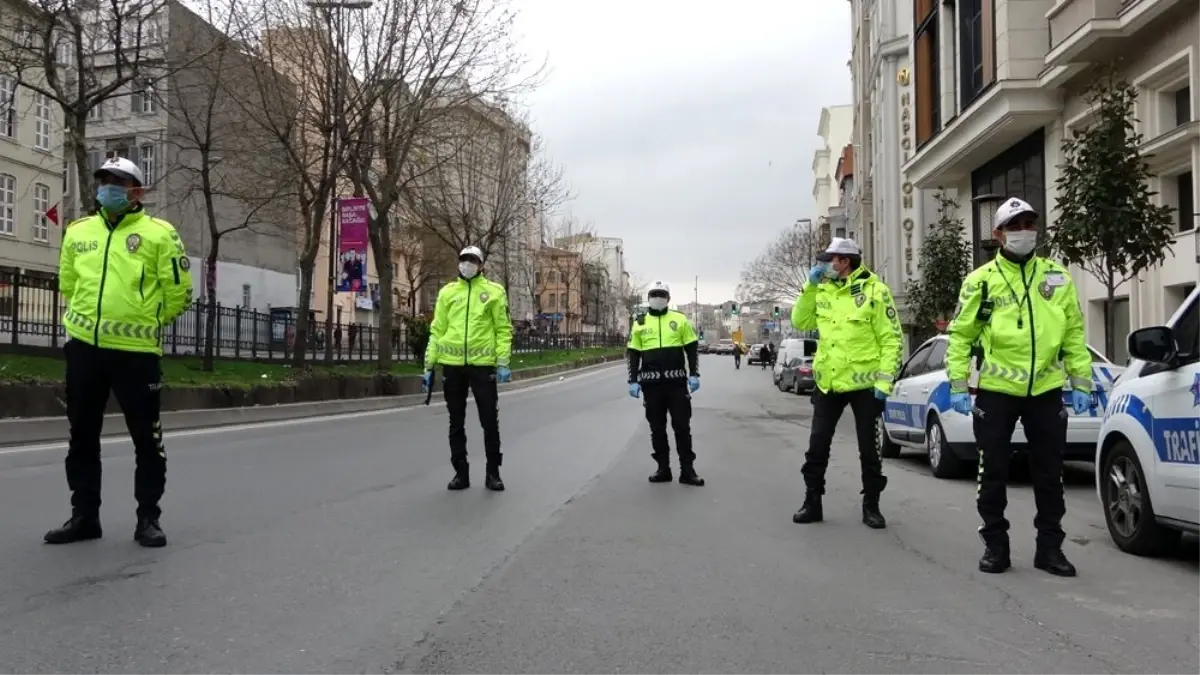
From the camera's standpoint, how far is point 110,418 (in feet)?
44.4

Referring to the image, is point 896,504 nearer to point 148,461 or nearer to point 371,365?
point 148,461

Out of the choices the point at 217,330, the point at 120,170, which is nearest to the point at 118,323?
the point at 120,170

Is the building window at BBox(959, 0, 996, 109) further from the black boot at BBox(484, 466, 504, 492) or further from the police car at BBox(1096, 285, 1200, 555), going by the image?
the black boot at BBox(484, 466, 504, 492)

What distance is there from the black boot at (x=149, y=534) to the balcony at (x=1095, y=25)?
16.3 m

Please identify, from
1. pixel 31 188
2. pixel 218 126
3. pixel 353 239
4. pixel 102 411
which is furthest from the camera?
pixel 31 188

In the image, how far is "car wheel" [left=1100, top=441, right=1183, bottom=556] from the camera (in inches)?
234

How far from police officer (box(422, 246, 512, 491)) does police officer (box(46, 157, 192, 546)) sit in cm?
273

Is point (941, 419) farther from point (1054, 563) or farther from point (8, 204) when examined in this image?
point (8, 204)

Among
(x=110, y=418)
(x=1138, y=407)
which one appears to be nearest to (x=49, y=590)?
(x=1138, y=407)

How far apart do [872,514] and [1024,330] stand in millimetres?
2102

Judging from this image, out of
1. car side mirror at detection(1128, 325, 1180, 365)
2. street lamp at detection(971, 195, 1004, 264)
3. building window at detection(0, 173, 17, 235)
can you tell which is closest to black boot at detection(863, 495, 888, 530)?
car side mirror at detection(1128, 325, 1180, 365)

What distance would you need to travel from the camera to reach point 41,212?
37656 mm

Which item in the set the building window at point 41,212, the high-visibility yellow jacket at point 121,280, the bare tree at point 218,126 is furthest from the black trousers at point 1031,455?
the building window at point 41,212

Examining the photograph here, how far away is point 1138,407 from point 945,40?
76.1 feet
